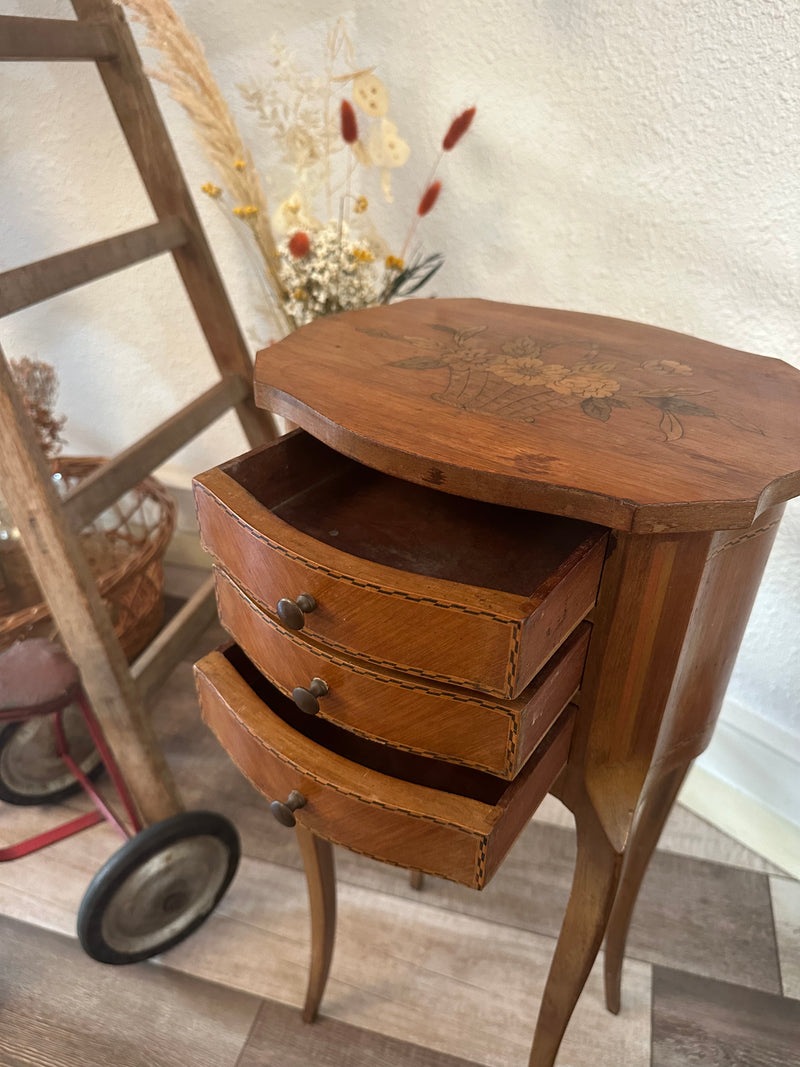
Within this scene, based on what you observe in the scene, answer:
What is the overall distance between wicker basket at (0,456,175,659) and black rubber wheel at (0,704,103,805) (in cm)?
18

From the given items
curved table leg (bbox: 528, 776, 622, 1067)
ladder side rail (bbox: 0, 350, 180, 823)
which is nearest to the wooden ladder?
ladder side rail (bbox: 0, 350, 180, 823)

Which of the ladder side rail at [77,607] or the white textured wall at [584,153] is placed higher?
the white textured wall at [584,153]

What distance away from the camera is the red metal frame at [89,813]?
122cm

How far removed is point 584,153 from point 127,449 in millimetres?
881

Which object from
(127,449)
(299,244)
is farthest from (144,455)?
(299,244)

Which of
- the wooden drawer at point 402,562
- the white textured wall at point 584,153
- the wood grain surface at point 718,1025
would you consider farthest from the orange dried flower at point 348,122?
the wood grain surface at point 718,1025

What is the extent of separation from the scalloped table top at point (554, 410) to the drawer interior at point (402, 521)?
0.25 ft

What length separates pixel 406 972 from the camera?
45.6 inches

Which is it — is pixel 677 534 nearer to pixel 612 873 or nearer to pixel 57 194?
pixel 612 873

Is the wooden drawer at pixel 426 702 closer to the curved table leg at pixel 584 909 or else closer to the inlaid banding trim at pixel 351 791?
the inlaid banding trim at pixel 351 791

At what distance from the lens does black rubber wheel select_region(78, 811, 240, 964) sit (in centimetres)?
108

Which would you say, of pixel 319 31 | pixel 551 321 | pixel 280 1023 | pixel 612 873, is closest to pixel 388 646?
pixel 612 873

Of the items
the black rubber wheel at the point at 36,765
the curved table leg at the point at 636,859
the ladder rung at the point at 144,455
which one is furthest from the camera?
the black rubber wheel at the point at 36,765

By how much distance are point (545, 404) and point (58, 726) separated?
112cm
